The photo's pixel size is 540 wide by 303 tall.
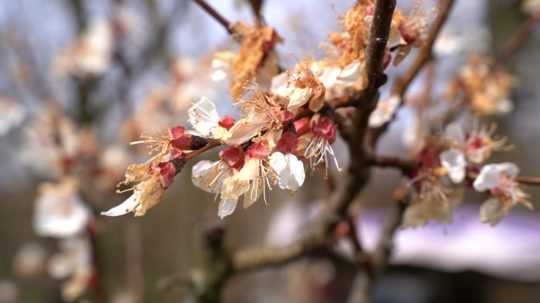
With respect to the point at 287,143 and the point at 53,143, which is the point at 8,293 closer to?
the point at 53,143

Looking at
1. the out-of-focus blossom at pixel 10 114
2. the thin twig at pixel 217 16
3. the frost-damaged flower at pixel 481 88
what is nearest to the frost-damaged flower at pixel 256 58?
the thin twig at pixel 217 16

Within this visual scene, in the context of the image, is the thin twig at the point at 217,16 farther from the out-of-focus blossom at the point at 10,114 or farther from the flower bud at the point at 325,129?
the out-of-focus blossom at the point at 10,114

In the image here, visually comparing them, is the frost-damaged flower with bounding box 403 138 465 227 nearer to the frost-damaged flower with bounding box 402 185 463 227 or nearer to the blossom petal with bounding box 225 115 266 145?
the frost-damaged flower with bounding box 402 185 463 227

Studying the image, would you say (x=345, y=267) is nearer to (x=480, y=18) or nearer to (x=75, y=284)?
(x=480, y=18)

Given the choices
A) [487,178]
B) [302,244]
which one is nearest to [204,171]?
[487,178]

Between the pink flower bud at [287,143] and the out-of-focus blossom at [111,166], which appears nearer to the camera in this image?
the pink flower bud at [287,143]

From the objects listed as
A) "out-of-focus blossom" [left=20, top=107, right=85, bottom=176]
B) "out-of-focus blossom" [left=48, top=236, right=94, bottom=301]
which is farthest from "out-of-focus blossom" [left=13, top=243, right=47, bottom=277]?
"out-of-focus blossom" [left=48, top=236, right=94, bottom=301]
